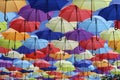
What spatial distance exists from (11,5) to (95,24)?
3.69m

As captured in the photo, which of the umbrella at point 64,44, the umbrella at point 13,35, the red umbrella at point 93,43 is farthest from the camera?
the umbrella at point 64,44

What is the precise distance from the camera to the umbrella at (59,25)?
44.2 feet

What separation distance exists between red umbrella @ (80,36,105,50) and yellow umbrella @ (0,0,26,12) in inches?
190

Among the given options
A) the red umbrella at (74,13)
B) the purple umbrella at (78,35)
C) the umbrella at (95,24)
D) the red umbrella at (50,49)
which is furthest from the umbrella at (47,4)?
the red umbrella at (50,49)

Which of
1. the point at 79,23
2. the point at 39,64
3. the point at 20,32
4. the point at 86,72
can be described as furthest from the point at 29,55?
the point at 86,72

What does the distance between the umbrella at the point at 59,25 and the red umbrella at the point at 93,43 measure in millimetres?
2043

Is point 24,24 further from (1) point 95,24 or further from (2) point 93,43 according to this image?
(2) point 93,43

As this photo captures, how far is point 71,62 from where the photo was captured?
828 inches

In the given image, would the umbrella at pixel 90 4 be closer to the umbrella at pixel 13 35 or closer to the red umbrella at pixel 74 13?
the red umbrella at pixel 74 13

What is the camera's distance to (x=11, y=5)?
1173 centimetres

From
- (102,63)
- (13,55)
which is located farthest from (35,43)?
(102,63)

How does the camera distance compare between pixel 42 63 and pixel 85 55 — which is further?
pixel 42 63

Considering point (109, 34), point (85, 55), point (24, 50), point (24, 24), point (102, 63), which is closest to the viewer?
point (24, 24)

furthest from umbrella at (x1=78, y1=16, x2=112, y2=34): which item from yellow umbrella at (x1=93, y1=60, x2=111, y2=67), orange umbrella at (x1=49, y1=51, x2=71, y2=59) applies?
yellow umbrella at (x1=93, y1=60, x2=111, y2=67)
